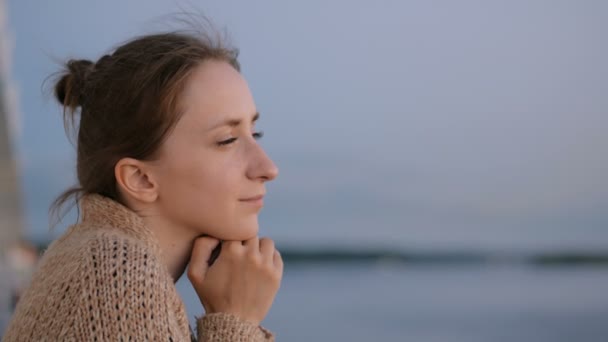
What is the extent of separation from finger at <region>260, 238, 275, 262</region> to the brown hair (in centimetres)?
35

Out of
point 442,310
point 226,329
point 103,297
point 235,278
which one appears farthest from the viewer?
point 442,310

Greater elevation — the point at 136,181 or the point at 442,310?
the point at 442,310

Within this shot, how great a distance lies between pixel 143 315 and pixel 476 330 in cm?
876

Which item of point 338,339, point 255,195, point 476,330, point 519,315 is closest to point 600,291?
point 519,315

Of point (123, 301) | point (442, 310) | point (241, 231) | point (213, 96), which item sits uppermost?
point (442, 310)

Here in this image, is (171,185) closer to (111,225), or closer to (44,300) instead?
(111,225)

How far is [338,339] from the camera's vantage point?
8789 mm

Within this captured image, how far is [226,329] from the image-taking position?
1728 mm

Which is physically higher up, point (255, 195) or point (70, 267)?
point (255, 195)

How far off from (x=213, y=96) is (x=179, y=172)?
0.18 meters

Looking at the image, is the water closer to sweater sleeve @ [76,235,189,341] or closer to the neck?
the neck

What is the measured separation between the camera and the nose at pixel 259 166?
1.82 m

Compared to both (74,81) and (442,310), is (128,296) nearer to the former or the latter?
(74,81)

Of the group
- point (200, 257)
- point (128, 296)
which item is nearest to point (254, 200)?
point (200, 257)
